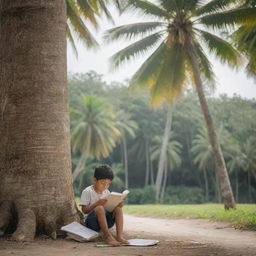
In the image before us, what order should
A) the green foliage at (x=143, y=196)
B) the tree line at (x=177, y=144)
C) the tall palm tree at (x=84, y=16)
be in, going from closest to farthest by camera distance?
the tall palm tree at (x=84, y=16), the green foliage at (x=143, y=196), the tree line at (x=177, y=144)

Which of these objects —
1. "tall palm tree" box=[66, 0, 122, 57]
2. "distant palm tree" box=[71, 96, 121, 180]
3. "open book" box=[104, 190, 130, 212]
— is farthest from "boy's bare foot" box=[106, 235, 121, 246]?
"distant palm tree" box=[71, 96, 121, 180]

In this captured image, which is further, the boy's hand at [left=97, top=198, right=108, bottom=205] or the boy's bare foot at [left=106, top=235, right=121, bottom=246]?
the boy's hand at [left=97, top=198, right=108, bottom=205]

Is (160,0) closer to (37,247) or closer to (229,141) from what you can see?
(37,247)

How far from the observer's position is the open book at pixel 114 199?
4.53m

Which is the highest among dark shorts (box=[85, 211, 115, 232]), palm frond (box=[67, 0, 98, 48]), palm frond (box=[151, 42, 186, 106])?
palm frond (box=[67, 0, 98, 48])

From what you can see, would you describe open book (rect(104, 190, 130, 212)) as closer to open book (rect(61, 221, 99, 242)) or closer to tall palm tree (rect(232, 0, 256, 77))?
open book (rect(61, 221, 99, 242))

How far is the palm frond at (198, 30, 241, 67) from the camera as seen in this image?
44.4 feet

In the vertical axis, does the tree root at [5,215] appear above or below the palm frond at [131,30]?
below

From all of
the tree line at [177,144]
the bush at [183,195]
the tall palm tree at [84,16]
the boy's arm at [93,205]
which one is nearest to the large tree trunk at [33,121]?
the boy's arm at [93,205]

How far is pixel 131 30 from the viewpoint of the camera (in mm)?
14383

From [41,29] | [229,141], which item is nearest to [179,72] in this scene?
[41,29]

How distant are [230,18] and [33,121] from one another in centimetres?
966

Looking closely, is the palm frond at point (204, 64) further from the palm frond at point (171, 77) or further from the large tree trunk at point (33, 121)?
the large tree trunk at point (33, 121)

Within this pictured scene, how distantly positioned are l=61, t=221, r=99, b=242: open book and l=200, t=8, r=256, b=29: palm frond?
9894mm
